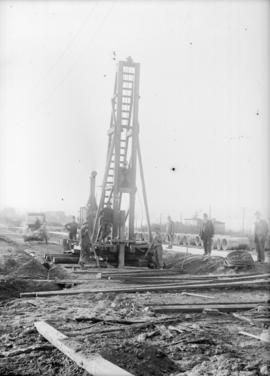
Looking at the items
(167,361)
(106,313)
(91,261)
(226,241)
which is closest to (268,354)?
(167,361)

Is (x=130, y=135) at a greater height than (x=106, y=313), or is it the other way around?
(x=130, y=135)

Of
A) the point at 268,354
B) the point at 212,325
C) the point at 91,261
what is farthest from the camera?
the point at 91,261

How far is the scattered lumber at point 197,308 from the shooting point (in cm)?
714

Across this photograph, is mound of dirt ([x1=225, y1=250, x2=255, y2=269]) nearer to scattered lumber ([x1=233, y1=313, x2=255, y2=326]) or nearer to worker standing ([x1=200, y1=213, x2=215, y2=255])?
worker standing ([x1=200, y1=213, x2=215, y2=255])

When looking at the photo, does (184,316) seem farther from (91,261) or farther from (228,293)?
(91,261)

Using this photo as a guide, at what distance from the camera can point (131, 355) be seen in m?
4.88

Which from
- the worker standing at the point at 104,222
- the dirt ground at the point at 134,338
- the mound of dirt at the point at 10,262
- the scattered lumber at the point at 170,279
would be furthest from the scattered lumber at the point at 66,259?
the dirt ground at the point at 134,338

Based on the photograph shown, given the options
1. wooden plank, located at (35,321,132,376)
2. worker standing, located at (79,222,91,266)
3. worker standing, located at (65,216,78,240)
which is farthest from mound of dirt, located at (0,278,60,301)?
worker standing, located at (65,216,78,240)

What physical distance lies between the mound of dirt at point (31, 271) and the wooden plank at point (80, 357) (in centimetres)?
600

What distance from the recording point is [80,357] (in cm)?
455

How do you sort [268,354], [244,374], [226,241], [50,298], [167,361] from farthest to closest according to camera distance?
[226,241]
[50,298]
[268,354]
[167,361]
[244,374]

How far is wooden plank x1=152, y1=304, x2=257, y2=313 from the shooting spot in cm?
714

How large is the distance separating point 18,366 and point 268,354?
2.70 m

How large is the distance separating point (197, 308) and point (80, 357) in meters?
3.08
